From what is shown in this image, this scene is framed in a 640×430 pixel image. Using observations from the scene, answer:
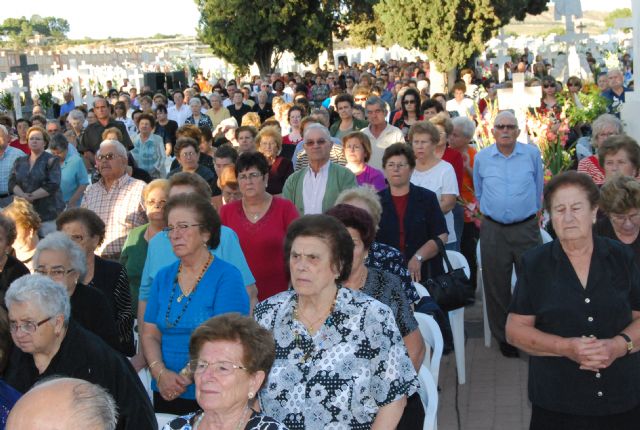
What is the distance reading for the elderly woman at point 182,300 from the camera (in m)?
5.30

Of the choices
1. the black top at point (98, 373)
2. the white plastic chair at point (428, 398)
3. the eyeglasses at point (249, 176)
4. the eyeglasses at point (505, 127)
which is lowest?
the white plastic chair at point (428, 398)

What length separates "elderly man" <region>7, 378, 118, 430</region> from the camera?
9.12 feet

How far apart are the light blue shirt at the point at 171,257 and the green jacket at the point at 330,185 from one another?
1.92 metres

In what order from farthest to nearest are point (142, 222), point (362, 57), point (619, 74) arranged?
point (362, 57)
point (619, 74)
point (142, 222)

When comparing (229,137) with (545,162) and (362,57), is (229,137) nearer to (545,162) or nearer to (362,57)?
(545,162)

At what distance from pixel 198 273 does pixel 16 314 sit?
1108mm

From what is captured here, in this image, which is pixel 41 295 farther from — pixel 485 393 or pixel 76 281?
pixel 485 393

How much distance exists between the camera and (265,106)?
71.3 ft

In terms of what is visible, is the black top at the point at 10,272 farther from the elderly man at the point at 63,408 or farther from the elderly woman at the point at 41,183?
the elderly woman at the point at 41,183

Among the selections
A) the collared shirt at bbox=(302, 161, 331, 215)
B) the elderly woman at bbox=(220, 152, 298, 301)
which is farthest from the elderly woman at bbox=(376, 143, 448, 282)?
the collared shirt at bbox=(302, 161, 331, 215)

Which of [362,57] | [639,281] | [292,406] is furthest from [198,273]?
[362,57]

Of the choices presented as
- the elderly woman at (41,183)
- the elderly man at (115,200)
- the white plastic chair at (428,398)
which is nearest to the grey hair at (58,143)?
the elderly woman at (41,183)

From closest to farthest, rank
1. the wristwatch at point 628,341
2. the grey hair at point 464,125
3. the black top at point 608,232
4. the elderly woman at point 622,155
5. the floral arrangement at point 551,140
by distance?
the wristwatch at point 628,341 < the black top at point 608,232 < the elderly woman at point 622,155 < the grey hair at point 464,125 < the floral arrangement at point 551,140

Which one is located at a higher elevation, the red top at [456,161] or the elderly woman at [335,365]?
the red top at [456,161]
